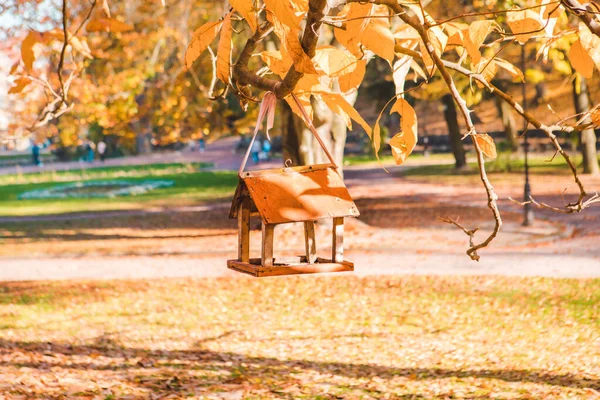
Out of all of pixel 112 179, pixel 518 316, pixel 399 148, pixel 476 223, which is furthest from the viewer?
pixel 112 179

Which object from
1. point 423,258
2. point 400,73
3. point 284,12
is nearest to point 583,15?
point 400,73

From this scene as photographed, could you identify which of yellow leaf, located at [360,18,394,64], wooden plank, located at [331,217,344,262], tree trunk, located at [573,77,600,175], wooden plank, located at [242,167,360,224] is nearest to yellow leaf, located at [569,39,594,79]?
yellow leaf, located at [360,18,394,64]

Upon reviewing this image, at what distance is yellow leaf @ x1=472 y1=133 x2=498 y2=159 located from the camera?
304 centimetres

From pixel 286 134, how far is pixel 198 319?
24.0 feet

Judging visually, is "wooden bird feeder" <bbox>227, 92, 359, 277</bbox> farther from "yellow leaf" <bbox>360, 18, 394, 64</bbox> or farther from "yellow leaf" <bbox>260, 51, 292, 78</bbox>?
"yellow leaf" <bbox>360, 18, 394, 64</bbox>

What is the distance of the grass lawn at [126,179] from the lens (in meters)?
28.2

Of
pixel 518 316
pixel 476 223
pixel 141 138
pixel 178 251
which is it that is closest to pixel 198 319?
pixel 518 316

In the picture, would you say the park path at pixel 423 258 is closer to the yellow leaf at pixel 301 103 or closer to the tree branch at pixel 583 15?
the yellow leaf at pixel 301 103

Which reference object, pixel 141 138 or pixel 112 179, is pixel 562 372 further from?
pixel 141 138

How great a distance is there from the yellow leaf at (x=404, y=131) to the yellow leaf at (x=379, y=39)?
1.10 ft

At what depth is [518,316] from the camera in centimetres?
1064

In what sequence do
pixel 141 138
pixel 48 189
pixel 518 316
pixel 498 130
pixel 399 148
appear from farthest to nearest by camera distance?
pixel 141 138 → pixel 498 130 → pixel 48 189 → pixel 518 316 → pixel 399 148

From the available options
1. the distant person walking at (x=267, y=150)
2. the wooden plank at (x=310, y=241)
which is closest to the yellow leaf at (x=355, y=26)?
the wooden plank at (x=310, y=241)

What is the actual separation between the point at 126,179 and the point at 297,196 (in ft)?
121
